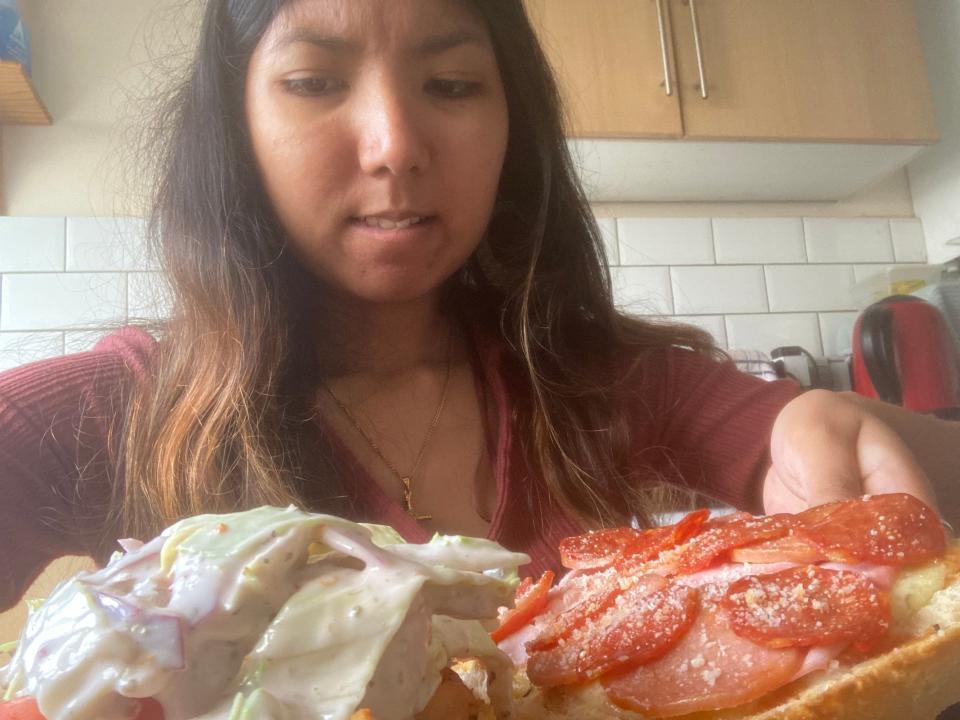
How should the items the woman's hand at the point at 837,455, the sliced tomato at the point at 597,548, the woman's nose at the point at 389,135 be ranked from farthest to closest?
1. the woman's nose at the point at 389,135
2. the woman's hand at the point at 837,455
3. the sliced tomato at the point at 597,548

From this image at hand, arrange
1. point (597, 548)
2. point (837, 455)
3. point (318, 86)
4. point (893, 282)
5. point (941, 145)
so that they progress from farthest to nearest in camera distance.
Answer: point (941, 145), point (893, 282), point (318, 86), point (837, 455), point (597, 548)

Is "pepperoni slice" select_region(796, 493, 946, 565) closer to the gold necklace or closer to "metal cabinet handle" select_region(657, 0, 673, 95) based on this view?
the gold necklace

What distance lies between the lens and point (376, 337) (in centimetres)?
103

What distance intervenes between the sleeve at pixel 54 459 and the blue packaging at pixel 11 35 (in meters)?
1.16

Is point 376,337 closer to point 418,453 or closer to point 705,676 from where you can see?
point 418,453

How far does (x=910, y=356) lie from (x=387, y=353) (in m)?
1.54

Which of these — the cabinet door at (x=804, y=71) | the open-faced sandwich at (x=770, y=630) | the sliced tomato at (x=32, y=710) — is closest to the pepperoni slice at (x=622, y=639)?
the open-faced sandwich at (x=770, y=630)

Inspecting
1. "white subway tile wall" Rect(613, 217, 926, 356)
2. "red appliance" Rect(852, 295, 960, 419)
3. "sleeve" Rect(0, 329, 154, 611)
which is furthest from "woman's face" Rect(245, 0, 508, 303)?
"red appliance" Rect(852, 295, 960, 419)

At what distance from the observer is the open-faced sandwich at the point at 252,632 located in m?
0.28

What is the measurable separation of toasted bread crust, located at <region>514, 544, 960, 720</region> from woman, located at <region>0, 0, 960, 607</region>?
0.80ft

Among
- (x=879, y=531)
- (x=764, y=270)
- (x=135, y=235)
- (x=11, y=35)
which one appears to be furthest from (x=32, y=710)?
(x=764, y=270)

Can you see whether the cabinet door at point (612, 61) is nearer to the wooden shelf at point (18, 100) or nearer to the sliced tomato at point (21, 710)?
the wooden shelf at point (18, 100)

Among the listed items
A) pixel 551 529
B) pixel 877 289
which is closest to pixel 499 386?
pixel 551 529

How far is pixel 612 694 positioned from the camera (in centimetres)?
37
